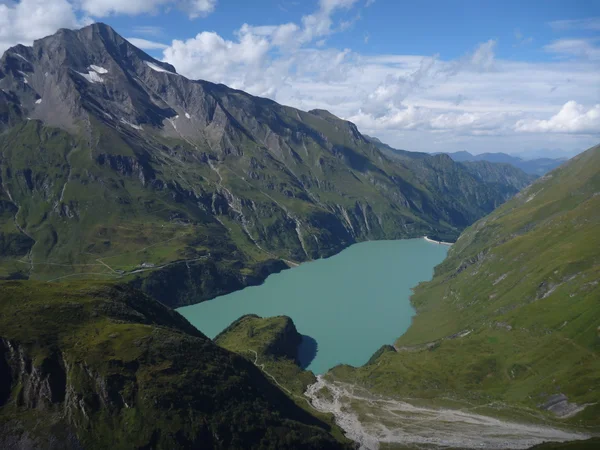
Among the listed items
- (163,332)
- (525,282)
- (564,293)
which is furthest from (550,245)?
(163,332)

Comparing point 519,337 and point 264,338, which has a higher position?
point 264,338

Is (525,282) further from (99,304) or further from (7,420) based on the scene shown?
(7,420)

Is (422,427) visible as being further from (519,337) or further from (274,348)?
(274,348)

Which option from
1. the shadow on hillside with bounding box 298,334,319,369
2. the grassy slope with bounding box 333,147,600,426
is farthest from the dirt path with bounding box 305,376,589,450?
the shadow on hillside with bounding box 298,334,319,369

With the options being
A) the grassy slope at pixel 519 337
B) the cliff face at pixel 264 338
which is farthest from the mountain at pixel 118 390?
the cliff face at pixel 264 338

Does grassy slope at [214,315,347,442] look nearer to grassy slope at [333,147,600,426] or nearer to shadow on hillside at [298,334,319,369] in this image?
shadow on hillside at [298,334,319,369]

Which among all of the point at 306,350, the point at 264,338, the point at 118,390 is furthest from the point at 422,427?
the point at 306,350
